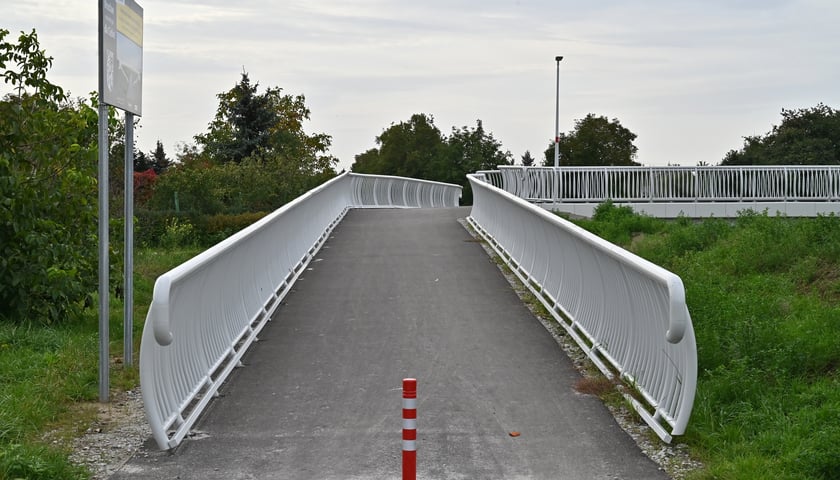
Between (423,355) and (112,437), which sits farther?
(423,355)

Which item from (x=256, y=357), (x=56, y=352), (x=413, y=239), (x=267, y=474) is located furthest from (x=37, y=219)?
(x=413, y=239)

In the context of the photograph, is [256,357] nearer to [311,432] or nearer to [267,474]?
[311,432]

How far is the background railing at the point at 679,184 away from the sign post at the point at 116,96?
68.1ft

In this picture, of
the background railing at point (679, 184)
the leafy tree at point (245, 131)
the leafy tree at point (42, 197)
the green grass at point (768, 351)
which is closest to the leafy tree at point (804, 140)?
the leafy tree at point (245, 131)

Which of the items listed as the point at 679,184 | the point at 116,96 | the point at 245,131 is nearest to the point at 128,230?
the point at 116,96

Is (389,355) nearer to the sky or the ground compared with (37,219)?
nearer to the ground

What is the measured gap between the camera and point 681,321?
684cm

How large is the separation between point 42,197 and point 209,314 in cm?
366

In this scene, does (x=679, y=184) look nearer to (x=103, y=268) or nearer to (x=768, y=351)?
(x=768, y=351)

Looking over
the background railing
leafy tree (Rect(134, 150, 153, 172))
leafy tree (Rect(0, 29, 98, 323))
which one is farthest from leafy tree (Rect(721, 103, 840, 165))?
leafy tree (Rect(0, 29, 98, 323))

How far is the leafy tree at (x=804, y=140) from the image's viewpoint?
69.0 metres

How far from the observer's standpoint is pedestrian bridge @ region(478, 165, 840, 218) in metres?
29.1

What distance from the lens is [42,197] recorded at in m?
11.7

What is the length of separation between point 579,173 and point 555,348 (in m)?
19.3
